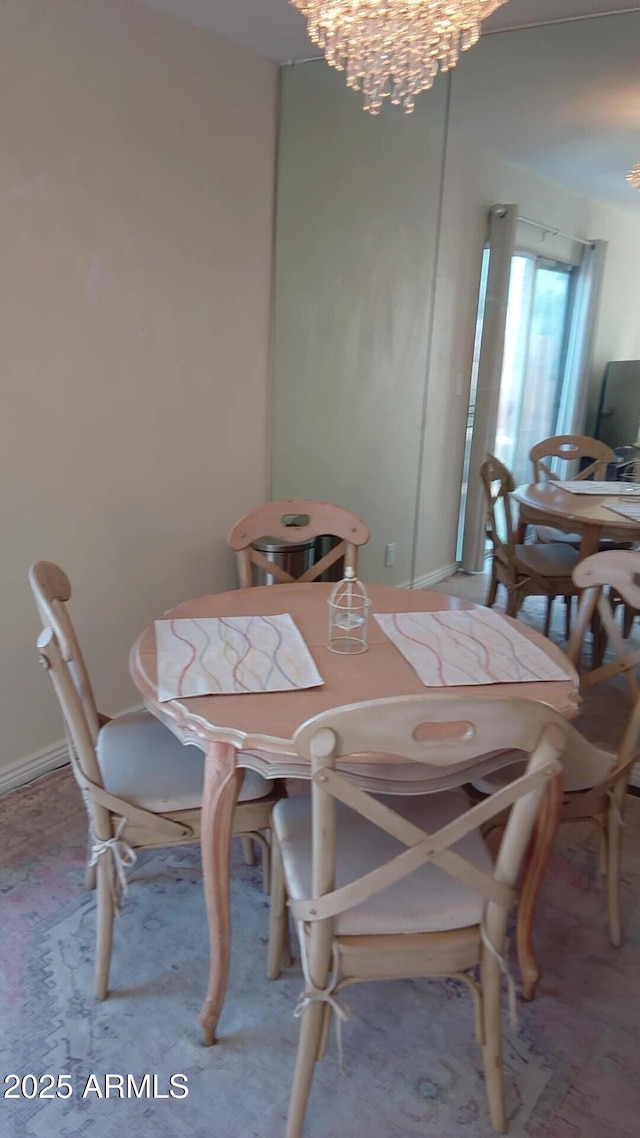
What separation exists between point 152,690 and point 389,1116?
2.97 ft

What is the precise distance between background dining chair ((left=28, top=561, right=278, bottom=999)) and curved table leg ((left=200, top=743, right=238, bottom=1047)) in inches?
2.8

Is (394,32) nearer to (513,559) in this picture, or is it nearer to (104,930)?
(513,559)

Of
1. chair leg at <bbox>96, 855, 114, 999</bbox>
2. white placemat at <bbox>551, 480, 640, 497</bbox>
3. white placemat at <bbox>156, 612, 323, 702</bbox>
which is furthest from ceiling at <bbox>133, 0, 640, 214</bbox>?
chair leg at <bbox>96, 855, 114, 999</bbox>

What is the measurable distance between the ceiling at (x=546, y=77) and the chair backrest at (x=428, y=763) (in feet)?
7.13

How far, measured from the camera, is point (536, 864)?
1.48 metres

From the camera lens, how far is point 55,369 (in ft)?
7.49

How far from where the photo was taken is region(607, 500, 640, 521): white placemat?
264 cm

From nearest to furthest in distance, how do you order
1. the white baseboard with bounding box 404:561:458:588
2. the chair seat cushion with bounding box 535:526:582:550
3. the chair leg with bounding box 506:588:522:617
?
the chair leg with bounding box 506:588:522:617 < the chair seat cushion with bounding box 535:526:582:550 < the white baseboard with bounding box 404:561:458:588

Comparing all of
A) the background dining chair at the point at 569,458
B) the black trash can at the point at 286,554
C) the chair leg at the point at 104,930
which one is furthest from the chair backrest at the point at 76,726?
the background dining chair at the point at 569,458

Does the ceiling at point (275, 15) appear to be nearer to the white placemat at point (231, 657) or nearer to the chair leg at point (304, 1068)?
the white placemat at point (231, 657)

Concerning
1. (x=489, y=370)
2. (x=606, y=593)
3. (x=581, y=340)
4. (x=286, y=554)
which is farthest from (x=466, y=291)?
(x=606, y=593)

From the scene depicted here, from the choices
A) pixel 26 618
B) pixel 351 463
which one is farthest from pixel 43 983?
pixel 351 463

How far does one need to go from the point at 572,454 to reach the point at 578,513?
1.17ft

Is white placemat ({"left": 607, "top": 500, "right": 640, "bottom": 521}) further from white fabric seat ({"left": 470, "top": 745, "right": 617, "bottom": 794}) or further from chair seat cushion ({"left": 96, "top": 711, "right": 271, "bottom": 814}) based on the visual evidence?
chair seat cushion ({"left": 96, "top": 711, "right": 271, "bottom": 814})
